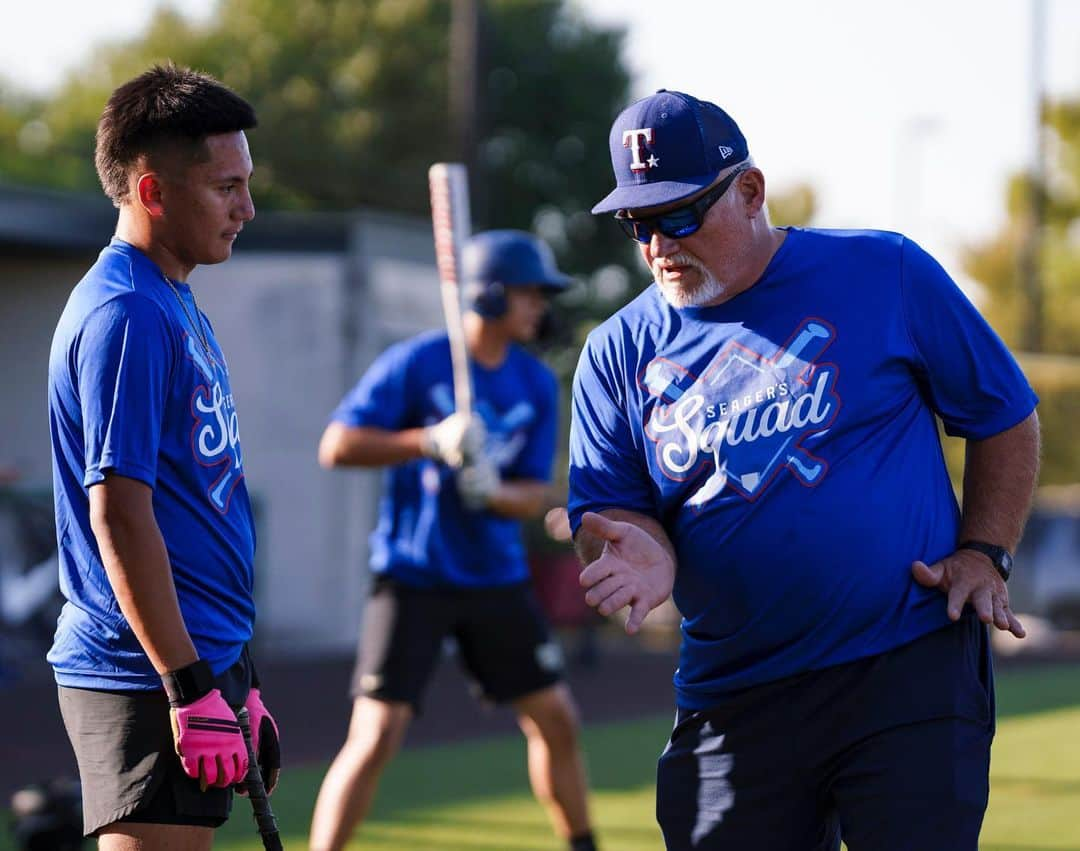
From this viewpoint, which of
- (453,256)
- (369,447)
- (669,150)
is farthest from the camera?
(453,256)

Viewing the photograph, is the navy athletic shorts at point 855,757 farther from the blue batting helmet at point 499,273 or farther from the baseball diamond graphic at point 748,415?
the blue batting helmet at point 499,273

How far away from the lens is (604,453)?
4.27 metres

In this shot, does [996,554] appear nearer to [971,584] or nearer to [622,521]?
[971,584]

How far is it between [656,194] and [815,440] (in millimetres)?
680

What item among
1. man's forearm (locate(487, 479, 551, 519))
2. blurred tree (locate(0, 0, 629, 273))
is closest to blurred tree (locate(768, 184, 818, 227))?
blurred tree (locate(0, 0, 629, 273))

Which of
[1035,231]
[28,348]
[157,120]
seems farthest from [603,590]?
[1035,231]

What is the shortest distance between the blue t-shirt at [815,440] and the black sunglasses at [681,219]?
233 mm

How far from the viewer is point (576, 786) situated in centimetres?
687

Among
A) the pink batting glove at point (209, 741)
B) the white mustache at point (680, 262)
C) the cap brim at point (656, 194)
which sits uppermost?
the cap brim at point (656, 194)

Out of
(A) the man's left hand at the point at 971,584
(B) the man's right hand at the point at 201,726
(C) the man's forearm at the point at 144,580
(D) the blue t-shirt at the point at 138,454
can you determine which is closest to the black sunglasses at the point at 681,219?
(A) the man's left hand at the point at 971,584

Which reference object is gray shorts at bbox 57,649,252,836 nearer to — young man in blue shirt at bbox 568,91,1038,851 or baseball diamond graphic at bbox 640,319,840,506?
young man in blue shirt at bbox 568,91,1038,851

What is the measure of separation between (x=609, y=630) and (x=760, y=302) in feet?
64.2

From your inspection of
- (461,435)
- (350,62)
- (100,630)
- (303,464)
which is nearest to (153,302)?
(100,630)

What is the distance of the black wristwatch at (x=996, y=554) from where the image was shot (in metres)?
4.09
